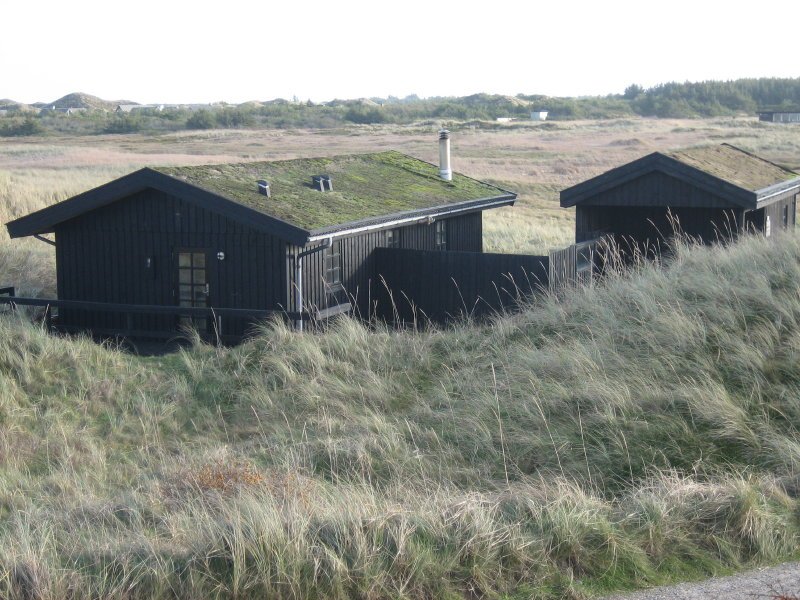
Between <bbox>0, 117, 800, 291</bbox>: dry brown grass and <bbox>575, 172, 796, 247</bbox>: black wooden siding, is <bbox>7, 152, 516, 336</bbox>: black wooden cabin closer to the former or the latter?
<bbox>575, 172, 796, 247</bbox>: black wooden siding

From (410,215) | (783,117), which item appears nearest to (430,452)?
(410,215)

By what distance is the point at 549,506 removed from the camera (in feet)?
24.1

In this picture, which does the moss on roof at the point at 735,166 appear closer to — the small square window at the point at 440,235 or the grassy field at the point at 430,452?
the grassy field at the point at 430,452

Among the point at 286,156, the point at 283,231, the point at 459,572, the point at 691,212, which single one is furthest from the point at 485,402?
the point at 286,156

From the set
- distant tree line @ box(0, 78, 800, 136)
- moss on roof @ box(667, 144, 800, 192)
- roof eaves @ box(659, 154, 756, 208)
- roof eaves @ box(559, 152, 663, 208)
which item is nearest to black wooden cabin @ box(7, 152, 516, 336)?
roof eaves @ box(559, 152, 663, 208)

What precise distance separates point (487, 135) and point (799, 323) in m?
87.7

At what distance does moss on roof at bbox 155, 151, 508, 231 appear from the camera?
1722 centimetres

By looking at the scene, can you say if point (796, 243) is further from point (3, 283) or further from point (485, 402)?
point (3, 283)

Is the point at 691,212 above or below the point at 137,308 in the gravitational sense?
above

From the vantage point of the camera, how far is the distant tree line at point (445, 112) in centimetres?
10671

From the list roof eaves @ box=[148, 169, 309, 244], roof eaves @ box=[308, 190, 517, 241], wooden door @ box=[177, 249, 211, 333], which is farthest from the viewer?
wooden door @ box=[177, 249, 211, 333]

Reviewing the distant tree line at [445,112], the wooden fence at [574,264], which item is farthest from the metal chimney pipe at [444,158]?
the distant tree line at [445,112]

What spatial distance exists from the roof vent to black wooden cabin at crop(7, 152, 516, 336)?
28 millimetres

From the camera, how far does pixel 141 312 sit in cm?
1692
